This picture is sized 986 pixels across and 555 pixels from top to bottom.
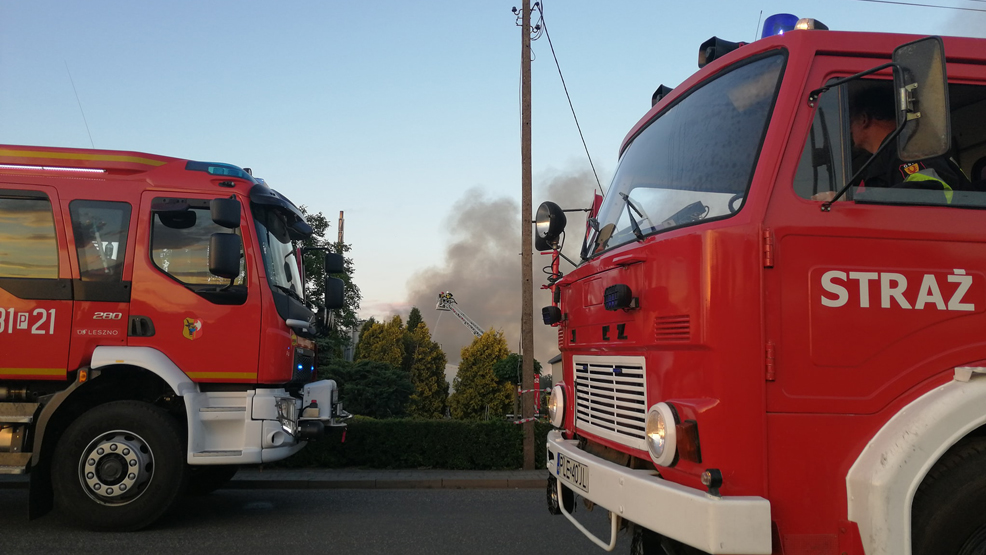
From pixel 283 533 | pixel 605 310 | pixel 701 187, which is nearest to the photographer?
pixel 701 187

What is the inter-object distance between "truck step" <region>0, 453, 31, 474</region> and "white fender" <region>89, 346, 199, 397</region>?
2.90 feet

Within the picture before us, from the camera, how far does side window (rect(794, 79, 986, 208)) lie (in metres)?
3.22

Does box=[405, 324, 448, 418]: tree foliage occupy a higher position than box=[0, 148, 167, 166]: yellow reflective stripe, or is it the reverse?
box=[0, 148, 167, 166]: yellow reflective stripe

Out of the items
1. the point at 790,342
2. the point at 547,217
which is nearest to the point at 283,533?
the point at 547,217

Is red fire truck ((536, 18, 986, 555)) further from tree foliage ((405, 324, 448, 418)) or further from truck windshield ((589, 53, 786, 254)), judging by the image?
Answer: tree foliage ((405, 324, 448, 418))

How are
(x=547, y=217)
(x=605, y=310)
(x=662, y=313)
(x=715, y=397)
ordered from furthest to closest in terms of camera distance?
(x=547, y=217) → (x=605, y=310) → (x=662, y=313) → (x=715, y=397)

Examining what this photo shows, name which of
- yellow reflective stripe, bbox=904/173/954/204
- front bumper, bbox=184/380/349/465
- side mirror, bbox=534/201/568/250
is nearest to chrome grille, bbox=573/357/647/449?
side mirror, bbox=534/201/568/250

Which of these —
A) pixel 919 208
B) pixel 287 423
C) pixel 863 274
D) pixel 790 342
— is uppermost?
pixel 919 208

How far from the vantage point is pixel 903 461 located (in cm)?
283

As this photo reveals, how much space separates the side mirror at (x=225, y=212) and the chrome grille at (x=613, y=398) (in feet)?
12.0

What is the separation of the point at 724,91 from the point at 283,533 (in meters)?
4.98

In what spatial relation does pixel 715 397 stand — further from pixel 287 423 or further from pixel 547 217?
pixel 287 423

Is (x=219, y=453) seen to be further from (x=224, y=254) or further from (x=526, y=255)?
(x=526, y=255)

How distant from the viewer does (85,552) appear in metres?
5.61
